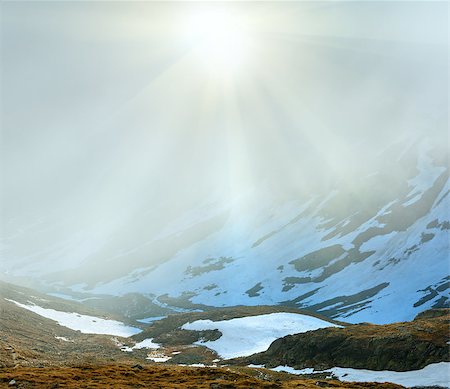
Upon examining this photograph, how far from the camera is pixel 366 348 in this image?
43.4 metres

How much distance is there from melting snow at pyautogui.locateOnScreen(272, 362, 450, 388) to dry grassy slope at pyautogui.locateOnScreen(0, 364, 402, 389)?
8.73 ft

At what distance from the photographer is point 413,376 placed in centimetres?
3541

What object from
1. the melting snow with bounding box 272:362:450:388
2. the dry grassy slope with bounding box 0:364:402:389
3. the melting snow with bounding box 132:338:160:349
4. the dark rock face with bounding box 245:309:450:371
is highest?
the melting snow with bounding box 132:338:160:349

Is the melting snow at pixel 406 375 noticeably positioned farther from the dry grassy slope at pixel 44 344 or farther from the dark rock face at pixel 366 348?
the dry grassy slope at pixel 44 344

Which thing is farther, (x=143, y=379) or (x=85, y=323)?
(x=85, y=323)

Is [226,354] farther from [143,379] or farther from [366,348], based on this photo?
[143,379]

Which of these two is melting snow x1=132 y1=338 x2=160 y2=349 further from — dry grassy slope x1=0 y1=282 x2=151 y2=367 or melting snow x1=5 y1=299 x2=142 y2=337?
melting snow x1=5 y1=299 x2=142 y2=337

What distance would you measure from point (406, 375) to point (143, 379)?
23330mm

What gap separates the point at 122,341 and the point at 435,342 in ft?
220

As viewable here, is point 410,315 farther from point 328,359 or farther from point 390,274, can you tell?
point 328,359

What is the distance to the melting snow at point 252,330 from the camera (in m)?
65.6

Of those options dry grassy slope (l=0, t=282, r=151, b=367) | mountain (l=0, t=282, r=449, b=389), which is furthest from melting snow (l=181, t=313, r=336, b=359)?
dry grassy slope (l=0, t=282, r=151, b=367)

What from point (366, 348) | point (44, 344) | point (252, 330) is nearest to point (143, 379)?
point (366, 348)

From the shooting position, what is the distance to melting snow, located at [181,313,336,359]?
215ft
